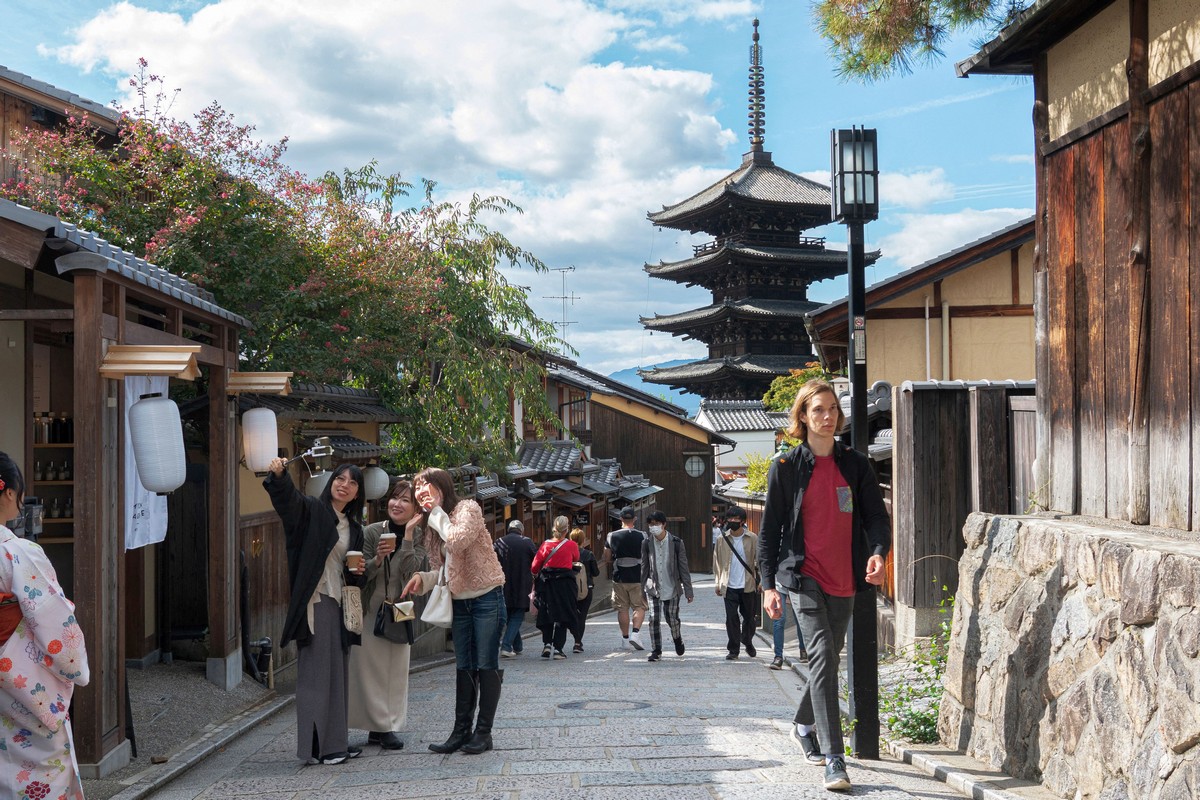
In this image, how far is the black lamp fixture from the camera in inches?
267

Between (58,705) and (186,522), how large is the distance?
19.8 feet

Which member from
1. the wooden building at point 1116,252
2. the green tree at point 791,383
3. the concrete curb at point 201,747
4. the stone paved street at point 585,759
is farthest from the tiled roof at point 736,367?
the wooden building at point 1116,252

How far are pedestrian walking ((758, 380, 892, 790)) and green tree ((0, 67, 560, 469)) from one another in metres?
7.37

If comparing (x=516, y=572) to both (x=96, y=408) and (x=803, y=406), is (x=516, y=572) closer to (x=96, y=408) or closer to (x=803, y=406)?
(x=96, y=408)

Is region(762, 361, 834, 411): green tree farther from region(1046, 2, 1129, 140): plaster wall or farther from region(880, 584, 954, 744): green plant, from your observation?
region(1046, 2, 1129, 140): plaster wall

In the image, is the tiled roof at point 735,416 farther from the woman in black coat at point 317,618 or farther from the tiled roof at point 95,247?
the woman in black coat at point 317,618

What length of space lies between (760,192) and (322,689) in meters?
38.7

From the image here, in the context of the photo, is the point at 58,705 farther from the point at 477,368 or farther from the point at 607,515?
the point at 607,515

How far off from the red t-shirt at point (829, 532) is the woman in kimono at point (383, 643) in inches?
95.6

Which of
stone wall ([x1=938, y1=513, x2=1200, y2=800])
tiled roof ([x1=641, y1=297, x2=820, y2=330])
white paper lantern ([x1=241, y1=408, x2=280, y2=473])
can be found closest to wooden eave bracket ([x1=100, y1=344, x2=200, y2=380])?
white paper lantern ([x1=241, y1=408, x2=280, y2=473])

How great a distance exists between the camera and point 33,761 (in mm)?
4379

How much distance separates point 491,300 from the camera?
1656 cm

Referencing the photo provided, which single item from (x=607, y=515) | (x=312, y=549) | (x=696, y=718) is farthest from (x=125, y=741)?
(x=607, y=515)

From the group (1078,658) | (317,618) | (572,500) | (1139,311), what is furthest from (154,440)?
(572,500)
